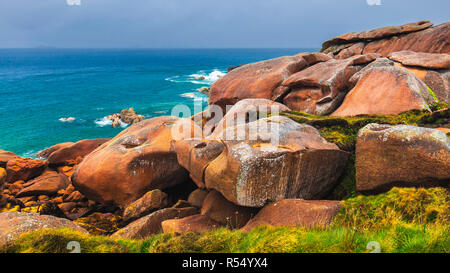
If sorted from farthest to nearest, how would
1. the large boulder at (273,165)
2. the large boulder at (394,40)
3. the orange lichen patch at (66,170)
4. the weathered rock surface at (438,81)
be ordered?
the large boulder at (394,40) → the orange lichen patch at (66,170) → the weathered rock surface at (438,81) → the large boulder at (273,165)

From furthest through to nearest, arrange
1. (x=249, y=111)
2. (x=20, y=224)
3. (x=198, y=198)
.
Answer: (x=249, y=111)
(x=198, y=198)
(x=20, y=224)

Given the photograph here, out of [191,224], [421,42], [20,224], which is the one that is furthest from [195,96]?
[20,224]

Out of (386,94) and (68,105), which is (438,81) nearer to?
(386,94)

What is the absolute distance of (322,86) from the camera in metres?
16.2

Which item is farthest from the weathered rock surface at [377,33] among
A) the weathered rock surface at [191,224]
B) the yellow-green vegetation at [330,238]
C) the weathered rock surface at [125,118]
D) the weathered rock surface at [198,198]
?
the weathered rock surface at [125,118]

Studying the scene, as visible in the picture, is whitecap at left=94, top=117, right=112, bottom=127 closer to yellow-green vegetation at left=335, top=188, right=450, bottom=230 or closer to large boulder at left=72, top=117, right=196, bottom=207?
large boulder at left=72, top=117, right=196, bottom=207

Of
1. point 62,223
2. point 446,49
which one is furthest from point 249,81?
point 446,49

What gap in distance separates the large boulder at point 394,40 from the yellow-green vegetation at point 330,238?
65.9 ft

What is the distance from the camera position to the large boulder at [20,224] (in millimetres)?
7234

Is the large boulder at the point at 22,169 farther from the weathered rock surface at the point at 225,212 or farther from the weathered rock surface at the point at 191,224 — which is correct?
the weathered rock surface at the point at 225,212

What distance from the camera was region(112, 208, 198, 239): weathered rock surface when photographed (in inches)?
420

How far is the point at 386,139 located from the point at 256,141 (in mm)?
3849

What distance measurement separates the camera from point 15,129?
45094 millimetres

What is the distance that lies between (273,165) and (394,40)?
24567 mm
